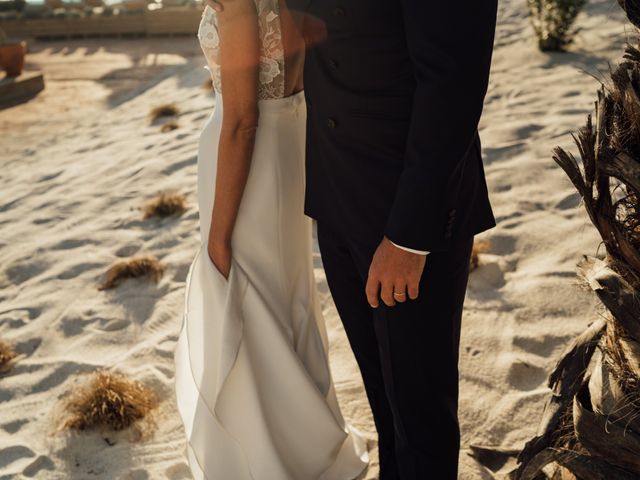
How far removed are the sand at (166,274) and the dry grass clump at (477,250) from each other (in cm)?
5

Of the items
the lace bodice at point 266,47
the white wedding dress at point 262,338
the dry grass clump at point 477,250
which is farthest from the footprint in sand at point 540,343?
the lace bodice at point 266,47

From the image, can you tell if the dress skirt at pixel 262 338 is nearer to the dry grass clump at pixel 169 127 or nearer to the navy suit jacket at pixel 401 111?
the navy suit jacket at pixel 401 111

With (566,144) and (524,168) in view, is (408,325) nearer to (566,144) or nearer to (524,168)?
(524,168)

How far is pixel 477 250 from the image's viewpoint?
3650mm

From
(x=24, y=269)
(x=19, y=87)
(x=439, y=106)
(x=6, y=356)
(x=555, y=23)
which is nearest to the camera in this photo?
(x=439, y=106)

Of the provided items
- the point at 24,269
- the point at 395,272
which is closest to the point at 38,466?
the point at 395,272

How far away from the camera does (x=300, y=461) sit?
235 centimetres

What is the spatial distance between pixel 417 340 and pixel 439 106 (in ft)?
2.00

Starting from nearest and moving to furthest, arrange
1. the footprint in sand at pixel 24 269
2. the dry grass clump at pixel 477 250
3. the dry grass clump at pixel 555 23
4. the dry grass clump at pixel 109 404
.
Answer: the dry grass clump at pixel 109 404 → the dry grass clump at pixel 477 250 → the footprint in sand at pixel 24 269 → the dry grass clump at pixel 555 23

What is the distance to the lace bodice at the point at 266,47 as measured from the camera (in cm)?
171

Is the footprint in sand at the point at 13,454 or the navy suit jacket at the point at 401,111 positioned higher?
the navy suit jacket at the point at 401,111

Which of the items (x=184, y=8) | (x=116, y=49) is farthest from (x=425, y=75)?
(x=184, y=8)

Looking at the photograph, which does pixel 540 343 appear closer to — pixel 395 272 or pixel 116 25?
pixel 395 272

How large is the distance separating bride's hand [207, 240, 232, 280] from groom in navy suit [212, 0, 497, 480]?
295 millimetres
